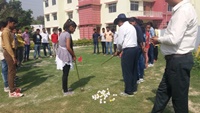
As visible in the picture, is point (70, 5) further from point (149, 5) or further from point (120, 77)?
point (120, 77)

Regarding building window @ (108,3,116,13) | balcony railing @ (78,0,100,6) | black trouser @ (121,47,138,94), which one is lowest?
black trouser @ (121,47,138,94)

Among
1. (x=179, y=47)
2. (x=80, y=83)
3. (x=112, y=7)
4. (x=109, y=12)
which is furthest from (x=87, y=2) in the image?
(x=179, y=47)

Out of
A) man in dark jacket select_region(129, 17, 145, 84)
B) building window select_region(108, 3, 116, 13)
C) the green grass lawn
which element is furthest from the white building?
man in dark jacket select_region(129, 17, 145, 84)

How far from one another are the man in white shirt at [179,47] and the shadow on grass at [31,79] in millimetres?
4161

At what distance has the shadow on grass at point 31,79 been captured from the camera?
235 inches

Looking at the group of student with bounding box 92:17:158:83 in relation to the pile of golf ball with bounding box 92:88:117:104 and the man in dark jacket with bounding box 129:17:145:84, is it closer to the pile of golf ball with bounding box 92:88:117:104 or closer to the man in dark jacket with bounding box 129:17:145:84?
the man in dark jacket with bounding box 129:17:145:84

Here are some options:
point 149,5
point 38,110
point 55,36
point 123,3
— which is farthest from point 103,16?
point 38,110

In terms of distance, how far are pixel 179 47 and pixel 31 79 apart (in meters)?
5.26

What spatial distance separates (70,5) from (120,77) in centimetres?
2838

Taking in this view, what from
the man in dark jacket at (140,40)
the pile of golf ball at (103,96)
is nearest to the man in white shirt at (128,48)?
the pile of golf ball at (103,96)

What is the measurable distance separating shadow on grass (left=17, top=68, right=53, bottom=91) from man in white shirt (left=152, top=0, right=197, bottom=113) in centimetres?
416

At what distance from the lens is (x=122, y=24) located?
181 inches

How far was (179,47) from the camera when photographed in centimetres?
262

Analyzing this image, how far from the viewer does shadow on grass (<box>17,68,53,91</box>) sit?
19.6 feet
